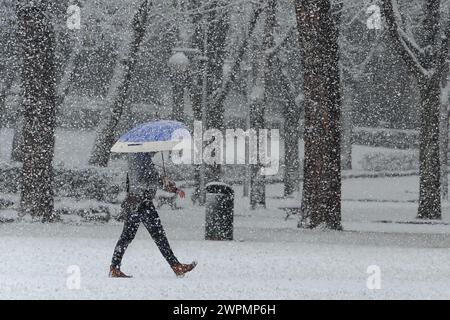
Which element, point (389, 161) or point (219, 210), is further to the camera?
point (389, 161)

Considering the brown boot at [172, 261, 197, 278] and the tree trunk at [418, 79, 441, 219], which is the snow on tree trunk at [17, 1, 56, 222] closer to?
the brown boot at [172, 261, 197, 278]

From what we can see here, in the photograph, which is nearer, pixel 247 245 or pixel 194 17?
pixel 247 245

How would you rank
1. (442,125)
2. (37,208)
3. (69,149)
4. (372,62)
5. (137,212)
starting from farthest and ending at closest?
1. (372,62)
2. (69,149)
3. (442,125)
4. (37,208)
5. (137,212)

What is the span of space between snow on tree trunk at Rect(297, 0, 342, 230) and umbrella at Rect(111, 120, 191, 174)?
690 centimetres

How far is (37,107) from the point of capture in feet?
67.1

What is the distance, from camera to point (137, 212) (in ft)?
41.4

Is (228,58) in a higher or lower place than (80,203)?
higher

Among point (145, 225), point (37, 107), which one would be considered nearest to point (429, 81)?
point (37, 107)

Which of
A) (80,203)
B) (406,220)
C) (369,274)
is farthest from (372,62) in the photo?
(369,274)

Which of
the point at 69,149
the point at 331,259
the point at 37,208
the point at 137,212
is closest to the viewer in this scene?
the point at 137,212

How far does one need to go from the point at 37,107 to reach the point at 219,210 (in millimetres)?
4861

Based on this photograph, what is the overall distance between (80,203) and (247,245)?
6759 millimetres

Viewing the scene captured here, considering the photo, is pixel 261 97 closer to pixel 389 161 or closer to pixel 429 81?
pixel 429 81

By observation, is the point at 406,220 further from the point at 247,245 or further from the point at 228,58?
the point at 228,58
